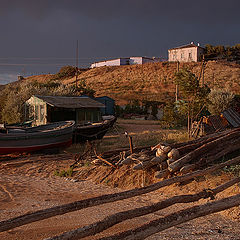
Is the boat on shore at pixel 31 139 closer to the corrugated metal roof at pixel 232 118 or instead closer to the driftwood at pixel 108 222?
the corrugated metal roof at pixel 232 118

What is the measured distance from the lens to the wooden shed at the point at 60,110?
17.1m

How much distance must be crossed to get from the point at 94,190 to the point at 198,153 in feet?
10.8

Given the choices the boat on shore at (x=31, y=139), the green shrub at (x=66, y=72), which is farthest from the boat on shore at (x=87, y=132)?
the green shrub at (x=66, y=72)

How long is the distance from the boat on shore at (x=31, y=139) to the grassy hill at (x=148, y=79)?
2730 cm

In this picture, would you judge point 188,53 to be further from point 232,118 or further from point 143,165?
point 143,165

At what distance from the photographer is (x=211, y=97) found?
22875 millimetres

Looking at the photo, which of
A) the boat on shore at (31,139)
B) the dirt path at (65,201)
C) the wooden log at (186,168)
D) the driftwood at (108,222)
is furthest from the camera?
the boat on shore at (31,139)

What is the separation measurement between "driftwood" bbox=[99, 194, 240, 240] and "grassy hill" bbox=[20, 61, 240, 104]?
37.3 meters

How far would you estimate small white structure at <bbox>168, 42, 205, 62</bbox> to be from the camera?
6481 cm

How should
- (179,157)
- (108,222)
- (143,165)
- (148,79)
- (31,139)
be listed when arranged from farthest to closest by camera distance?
1. (148,79)
2. (31,139)
3. (179,157)
4. (143,165)
5. (108,222)

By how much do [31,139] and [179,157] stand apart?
26.4 ft

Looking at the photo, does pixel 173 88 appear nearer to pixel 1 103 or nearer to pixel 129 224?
pixel 1 103

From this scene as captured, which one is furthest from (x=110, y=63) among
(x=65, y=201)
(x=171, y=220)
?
(x=171, y=220)

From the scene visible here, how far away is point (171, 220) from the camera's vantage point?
329cm
